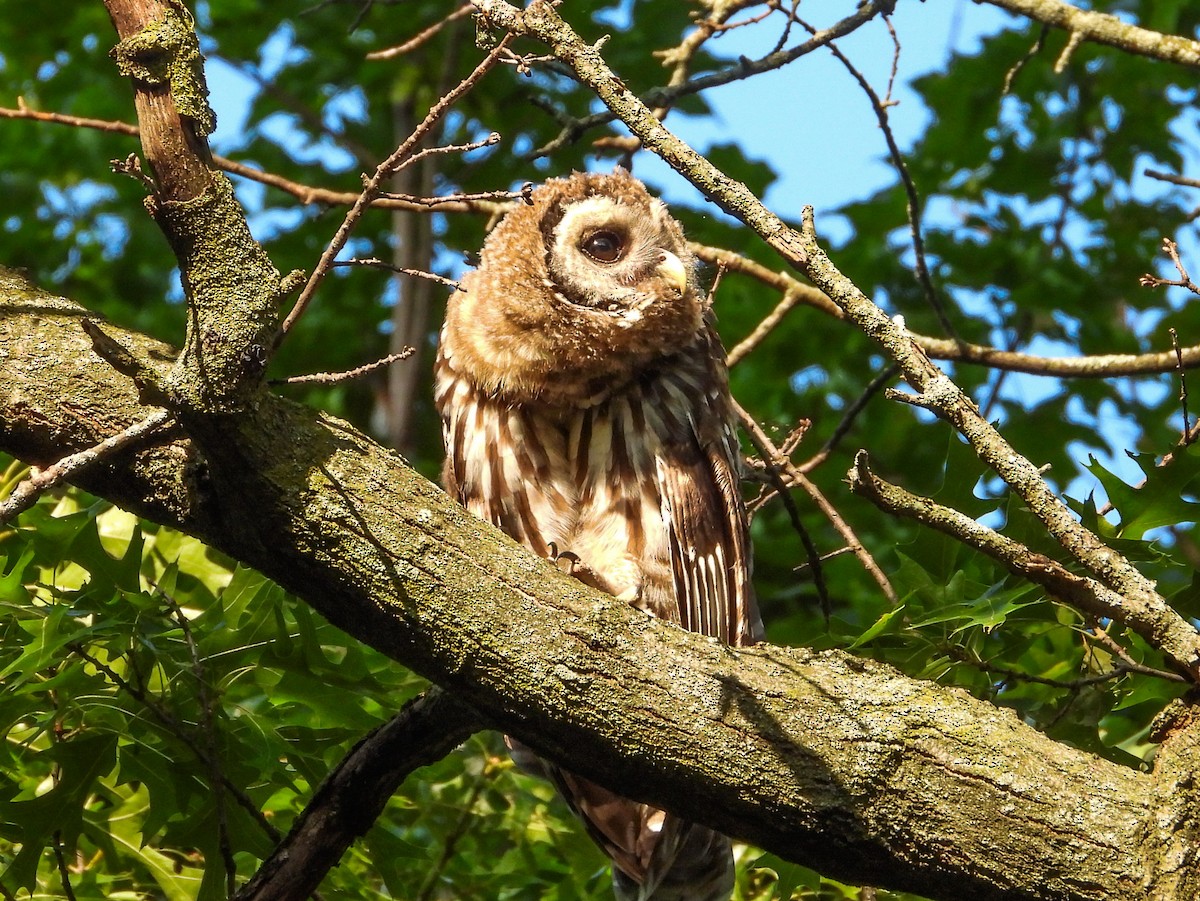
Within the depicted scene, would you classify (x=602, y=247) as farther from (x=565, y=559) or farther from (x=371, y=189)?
(x=371, y=189)

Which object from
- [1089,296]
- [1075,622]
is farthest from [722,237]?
[1075,622]

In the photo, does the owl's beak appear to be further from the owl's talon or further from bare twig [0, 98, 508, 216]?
the owl's talon

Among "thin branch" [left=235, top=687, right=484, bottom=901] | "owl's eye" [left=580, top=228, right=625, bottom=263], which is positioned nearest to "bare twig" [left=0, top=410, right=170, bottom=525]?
"thin branch" [left=235, top=687, right=484, bottom=901]

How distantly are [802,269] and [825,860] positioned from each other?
1177mm

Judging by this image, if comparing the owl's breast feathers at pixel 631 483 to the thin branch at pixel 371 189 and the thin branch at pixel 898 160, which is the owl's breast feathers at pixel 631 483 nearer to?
the thin branch at pixel 898 160

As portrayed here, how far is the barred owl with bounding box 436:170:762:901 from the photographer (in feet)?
13.0

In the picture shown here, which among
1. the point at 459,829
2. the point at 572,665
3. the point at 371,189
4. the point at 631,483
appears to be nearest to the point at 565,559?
the point at 631,483

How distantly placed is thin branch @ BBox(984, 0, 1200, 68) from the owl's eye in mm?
1455

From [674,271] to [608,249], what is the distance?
0.32m

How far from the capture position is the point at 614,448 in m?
4.05

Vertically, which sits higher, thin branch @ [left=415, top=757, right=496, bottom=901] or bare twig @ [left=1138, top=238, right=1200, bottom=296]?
bare twig @ [left=1138, top=238, right=1200, bottom=296]

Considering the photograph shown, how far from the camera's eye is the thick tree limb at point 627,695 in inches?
92.7

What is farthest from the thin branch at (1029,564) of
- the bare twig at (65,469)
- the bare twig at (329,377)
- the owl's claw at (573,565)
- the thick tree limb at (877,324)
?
the owl's claw at (573,565)

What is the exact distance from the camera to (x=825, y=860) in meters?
2.46
